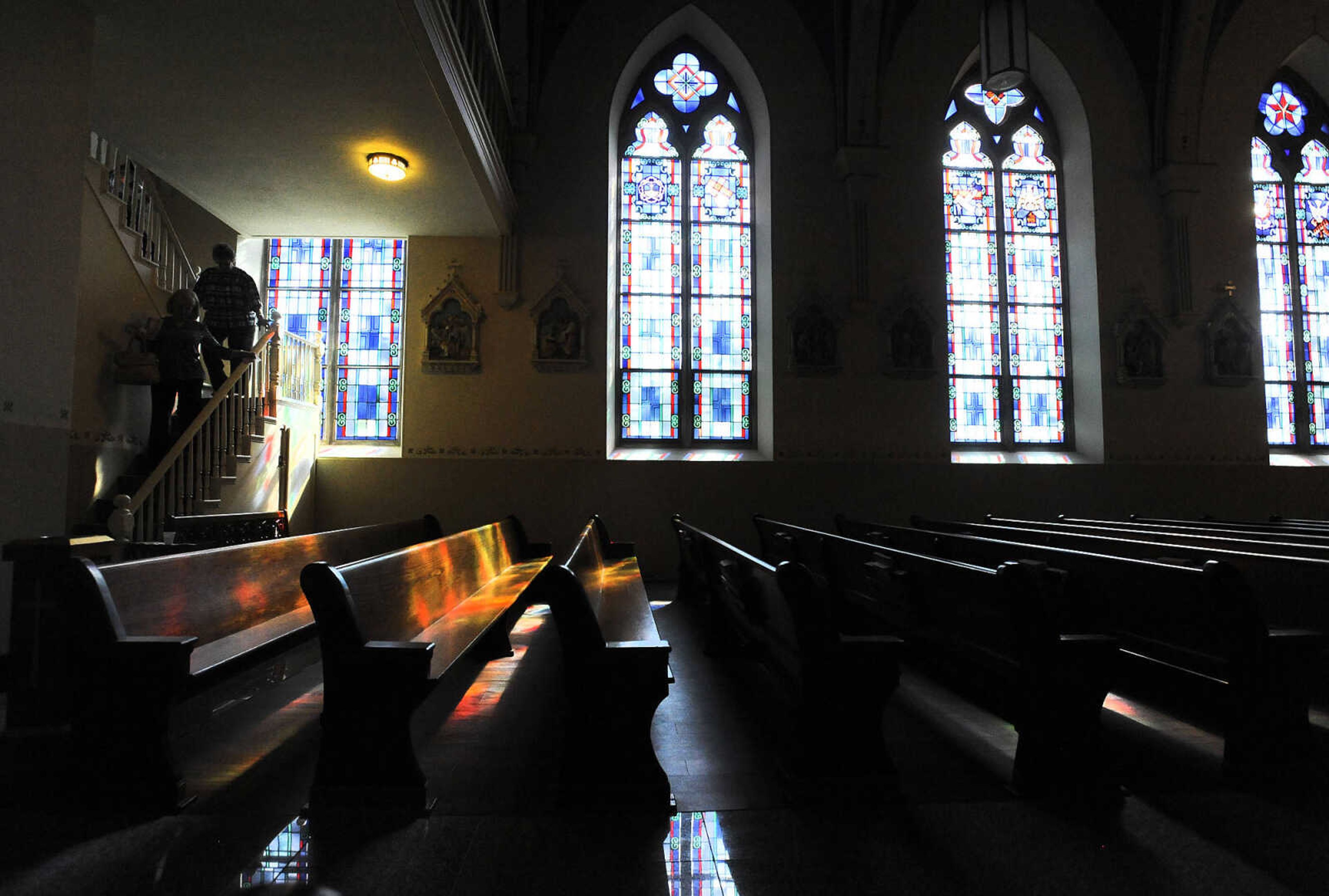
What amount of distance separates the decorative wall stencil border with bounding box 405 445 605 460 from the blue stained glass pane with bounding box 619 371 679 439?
74cm

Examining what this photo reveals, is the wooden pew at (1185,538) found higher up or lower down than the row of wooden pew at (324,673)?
higher up

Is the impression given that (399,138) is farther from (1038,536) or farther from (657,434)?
(1038,536)

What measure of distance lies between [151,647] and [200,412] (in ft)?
16.7

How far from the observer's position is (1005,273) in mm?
10461

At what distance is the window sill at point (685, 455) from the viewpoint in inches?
370

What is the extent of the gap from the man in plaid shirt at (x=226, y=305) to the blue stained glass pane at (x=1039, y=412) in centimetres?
910

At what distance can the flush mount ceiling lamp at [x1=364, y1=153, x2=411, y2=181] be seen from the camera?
7281mm

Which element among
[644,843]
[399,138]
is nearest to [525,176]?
[399,138]

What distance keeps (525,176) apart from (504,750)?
783 cm

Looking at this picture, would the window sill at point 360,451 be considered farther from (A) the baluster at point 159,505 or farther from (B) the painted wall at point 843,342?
(A) the baluster at point 159,505

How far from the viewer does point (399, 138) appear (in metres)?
6.98

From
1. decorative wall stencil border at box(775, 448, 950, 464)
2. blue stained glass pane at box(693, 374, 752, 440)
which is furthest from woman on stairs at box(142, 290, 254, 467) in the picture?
decorative wall stencil border at box(775, 448, 950, 464)

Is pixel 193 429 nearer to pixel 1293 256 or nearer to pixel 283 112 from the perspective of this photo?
pixel 283 112

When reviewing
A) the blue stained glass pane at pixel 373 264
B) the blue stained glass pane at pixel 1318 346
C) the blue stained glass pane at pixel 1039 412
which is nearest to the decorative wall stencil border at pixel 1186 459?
the blue stained glass pane at pixel 1039 412
